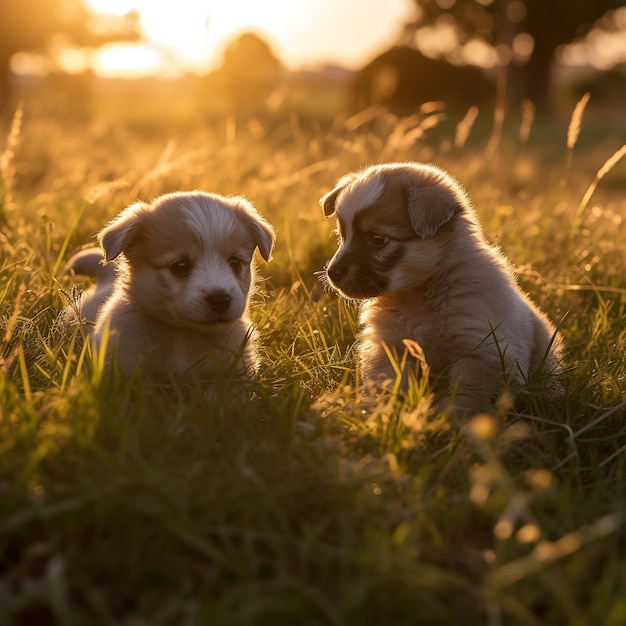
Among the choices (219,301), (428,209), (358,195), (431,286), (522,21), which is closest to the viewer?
(219,301)

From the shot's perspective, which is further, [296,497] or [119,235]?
[119,235]

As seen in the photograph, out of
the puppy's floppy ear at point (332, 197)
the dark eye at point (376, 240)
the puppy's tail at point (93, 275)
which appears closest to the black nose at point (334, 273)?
the dark eye at point (376, 240)

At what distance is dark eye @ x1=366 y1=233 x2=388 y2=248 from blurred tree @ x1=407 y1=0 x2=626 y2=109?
20940 millimetres

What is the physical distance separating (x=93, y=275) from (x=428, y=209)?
2.44m

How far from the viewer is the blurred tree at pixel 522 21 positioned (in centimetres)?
2434

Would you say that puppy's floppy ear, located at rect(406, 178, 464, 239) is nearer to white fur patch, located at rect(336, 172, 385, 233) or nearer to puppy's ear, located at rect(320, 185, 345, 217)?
white fur patch, located at rect(336, 172, 385, 233)

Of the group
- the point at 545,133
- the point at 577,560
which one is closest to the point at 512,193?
the point at 577,560

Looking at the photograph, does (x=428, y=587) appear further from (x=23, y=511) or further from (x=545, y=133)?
(x=545, y=133)

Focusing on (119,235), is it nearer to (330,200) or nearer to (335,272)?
(335,272)

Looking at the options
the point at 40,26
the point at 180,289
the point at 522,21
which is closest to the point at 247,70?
the point at 40,26

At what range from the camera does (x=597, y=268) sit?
530cm

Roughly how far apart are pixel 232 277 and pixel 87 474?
1.49m

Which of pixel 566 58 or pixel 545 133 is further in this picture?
pixel 566 58

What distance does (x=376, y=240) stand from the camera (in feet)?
12.3
